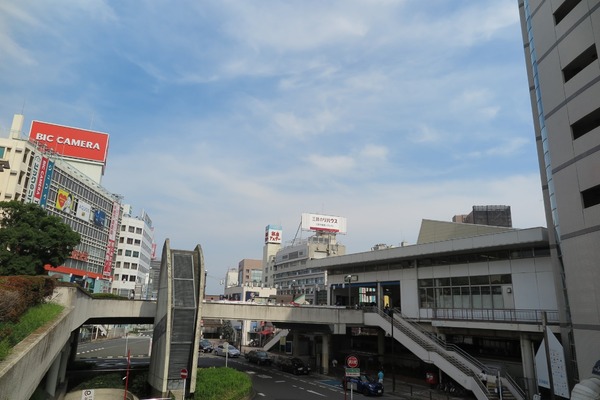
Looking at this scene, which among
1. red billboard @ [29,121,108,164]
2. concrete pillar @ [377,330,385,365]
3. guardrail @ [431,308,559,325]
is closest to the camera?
guardrail @ [431,308,559,325]

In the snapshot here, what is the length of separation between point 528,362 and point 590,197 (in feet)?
43.6

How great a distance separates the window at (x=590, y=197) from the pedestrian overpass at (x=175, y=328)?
13.4m

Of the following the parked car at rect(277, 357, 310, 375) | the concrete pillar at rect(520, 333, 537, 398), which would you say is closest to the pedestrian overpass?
the concrete pillar at rect(520, 333, 537, 398)

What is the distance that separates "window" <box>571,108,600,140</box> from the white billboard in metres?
82.8

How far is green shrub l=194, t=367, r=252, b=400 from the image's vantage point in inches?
1011

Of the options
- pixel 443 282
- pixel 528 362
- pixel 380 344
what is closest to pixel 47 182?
pixel 380 344

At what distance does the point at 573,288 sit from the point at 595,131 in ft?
31.5

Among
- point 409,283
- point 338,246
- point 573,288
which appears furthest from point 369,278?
point 338,246

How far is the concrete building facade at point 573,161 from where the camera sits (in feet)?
79.2

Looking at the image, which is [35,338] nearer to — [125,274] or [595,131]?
[595,131]

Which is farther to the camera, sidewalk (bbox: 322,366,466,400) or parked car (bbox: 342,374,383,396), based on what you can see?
parked car (bbox: 342,374,383,396)

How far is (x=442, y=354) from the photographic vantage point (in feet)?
107

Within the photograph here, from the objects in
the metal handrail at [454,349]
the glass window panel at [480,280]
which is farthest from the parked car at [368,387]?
the glass window panel at [480,280]

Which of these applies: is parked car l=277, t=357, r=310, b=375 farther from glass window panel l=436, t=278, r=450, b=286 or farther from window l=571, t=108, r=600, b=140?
window l=571, t=108, r=600, b=140
